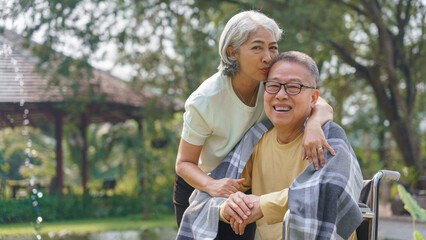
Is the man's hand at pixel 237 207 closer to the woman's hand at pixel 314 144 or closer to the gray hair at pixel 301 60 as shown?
the woman's hand at pixel 314 144

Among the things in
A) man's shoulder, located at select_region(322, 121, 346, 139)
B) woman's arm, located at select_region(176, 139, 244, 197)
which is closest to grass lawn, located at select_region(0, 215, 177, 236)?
woman's arm, located at select_region(176, 139, 244, 197)

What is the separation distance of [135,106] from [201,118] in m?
10.8

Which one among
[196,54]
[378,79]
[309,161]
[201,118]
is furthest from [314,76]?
[378,79]

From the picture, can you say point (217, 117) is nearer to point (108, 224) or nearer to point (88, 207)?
point (108, 224)

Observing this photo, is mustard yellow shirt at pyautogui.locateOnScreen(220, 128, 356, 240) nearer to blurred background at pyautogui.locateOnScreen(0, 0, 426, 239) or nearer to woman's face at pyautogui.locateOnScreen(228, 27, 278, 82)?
woman's face at pyautogui.locateOnScreen(228, 27, 278, 82)

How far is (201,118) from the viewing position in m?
2.39

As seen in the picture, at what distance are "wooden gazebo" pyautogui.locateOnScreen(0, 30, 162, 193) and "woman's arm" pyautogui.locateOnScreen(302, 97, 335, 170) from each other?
8.78m

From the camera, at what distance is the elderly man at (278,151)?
79.9 inches

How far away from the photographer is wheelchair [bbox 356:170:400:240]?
211cm

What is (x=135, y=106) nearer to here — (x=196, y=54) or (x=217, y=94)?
(x=196, y=54)

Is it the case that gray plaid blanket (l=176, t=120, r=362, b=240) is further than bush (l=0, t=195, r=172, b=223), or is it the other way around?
bush (l=0, t=195, r=172, b=223)

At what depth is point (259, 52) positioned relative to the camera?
Answer: 231 centimetres

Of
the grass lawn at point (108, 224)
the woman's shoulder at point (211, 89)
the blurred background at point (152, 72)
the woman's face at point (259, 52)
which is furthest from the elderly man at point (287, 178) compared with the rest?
the grass lawn at point (108, 224)

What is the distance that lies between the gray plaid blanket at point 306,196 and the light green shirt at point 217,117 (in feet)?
0.23
